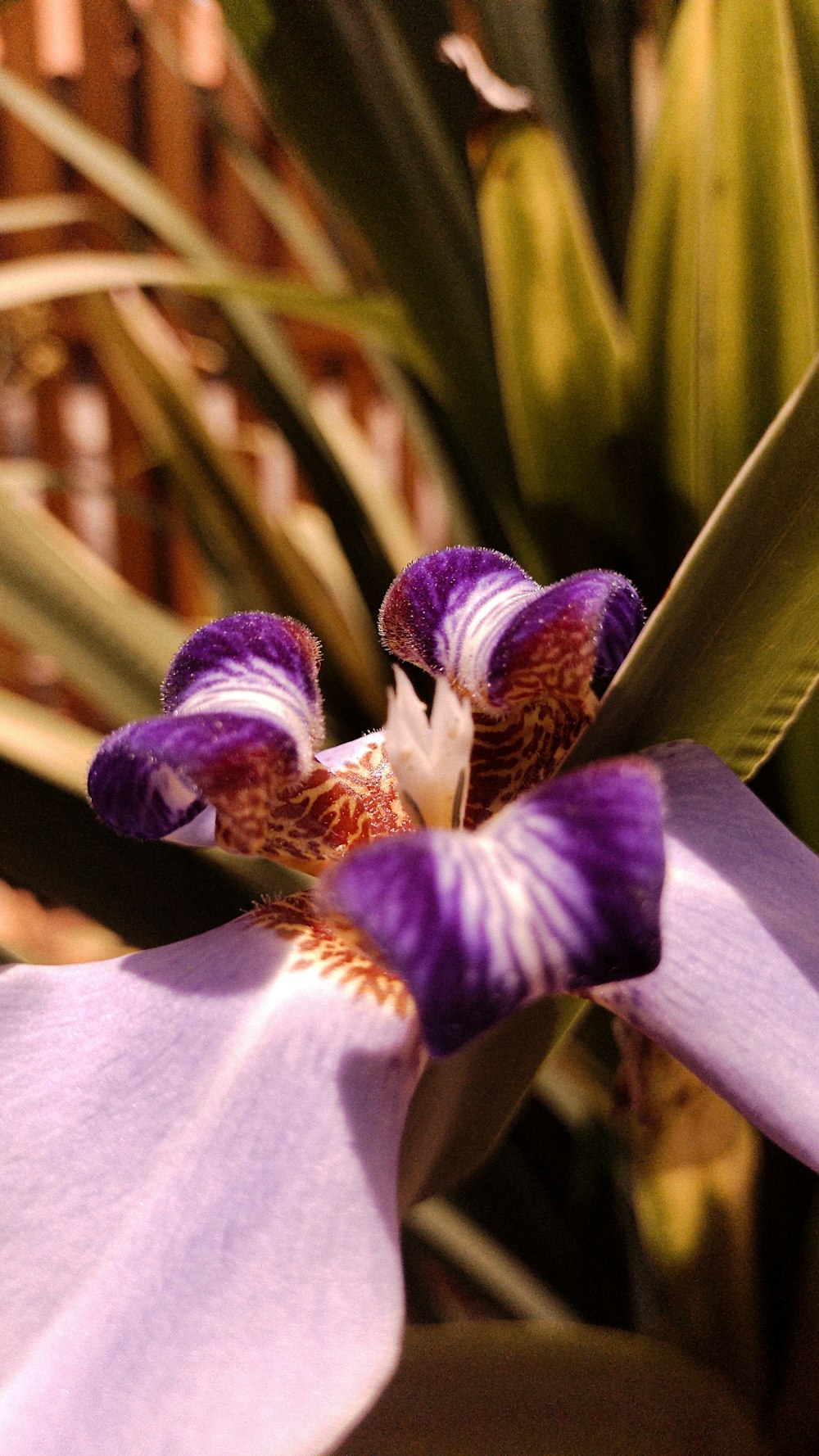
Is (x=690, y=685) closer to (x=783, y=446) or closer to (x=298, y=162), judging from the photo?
(x=783, y=446)

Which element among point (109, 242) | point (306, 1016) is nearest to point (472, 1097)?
point (306, 1016)

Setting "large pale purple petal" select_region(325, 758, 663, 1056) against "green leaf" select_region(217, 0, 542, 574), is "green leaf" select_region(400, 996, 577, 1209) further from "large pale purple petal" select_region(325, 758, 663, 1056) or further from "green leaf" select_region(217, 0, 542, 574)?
"green leaf" select_region(217, 0, 542, 574)

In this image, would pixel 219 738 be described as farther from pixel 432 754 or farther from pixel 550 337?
pixel 550 337

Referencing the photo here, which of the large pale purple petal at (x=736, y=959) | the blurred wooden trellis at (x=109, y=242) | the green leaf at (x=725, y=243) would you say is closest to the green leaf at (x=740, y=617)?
the large pale purple petal at (x=736, y=959)

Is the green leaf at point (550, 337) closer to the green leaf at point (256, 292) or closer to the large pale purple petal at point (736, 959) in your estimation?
the green leaf at point (256, 292)

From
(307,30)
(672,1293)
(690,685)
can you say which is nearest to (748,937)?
(690,685)

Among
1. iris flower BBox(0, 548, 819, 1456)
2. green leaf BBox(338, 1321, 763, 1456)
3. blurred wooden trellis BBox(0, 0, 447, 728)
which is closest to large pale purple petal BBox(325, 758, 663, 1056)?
iris flower BBox(0, 548, 819, 1456)
